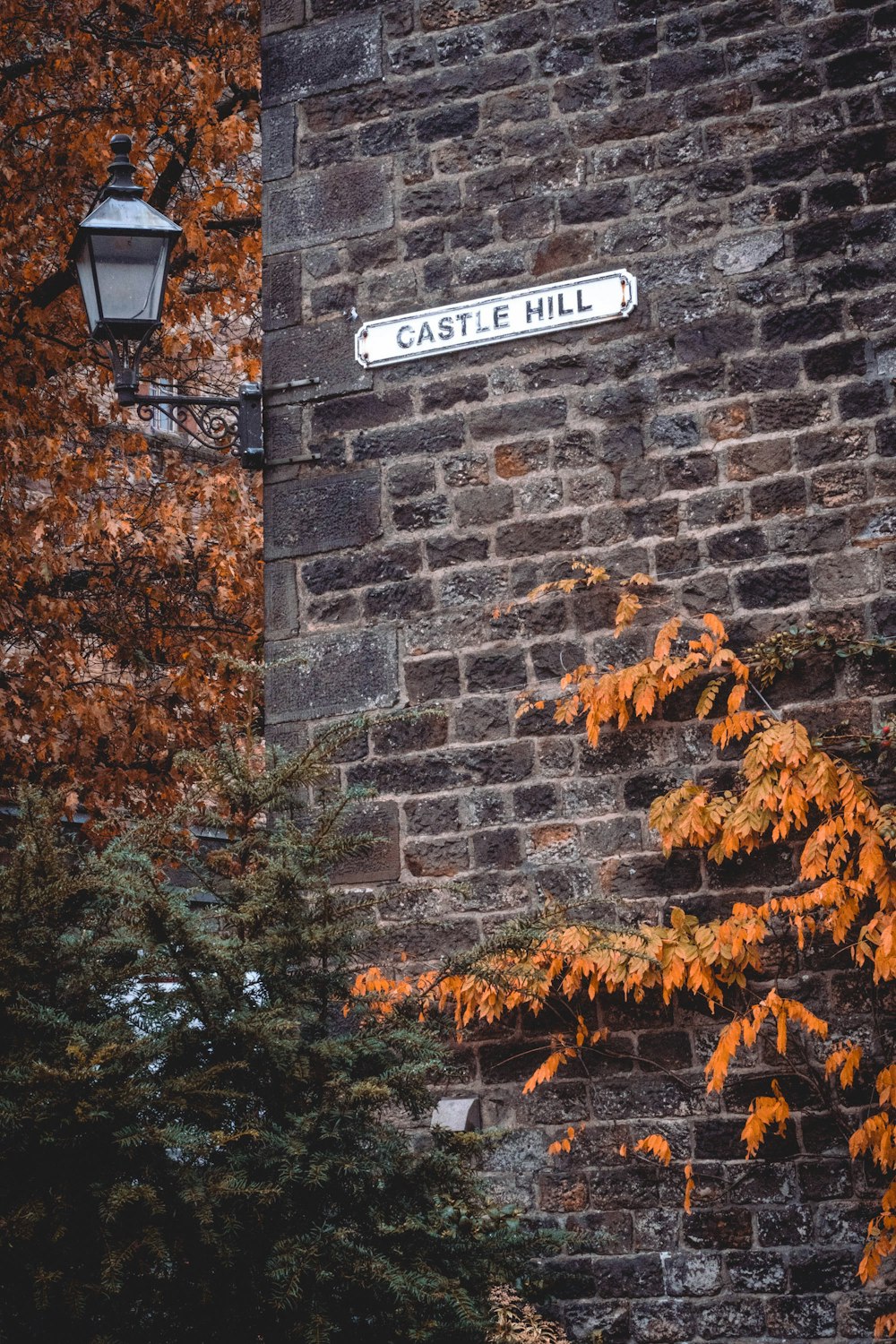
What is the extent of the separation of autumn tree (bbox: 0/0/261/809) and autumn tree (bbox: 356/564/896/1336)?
169 inches

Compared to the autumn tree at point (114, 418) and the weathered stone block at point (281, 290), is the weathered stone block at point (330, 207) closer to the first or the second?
the weathered stone block at point (281, 290)

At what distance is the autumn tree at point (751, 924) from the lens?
5297 mm

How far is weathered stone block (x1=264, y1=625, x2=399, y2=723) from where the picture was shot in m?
6.30

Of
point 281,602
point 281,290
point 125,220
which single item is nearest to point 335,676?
point 281,602

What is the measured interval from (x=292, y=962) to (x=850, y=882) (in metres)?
1.80

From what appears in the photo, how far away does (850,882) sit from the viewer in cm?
527

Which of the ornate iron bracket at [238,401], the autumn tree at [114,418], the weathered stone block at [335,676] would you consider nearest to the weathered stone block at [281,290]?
the ornate iron bracket at [238,401]

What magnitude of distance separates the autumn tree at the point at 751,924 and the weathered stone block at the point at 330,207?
176cm

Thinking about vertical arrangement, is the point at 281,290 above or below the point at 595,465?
above

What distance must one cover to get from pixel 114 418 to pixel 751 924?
266 inches

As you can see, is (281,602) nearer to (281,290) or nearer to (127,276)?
(281,290)

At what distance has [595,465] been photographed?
6.09 m

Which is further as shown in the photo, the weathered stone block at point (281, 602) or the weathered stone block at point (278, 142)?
the weathered stone block at point (278, 142)

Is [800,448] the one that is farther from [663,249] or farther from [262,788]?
[262,788]
